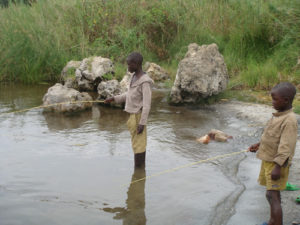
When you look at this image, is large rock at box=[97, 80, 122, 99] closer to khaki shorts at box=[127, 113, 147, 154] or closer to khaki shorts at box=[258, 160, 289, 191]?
khaki shorts at box=[127, 113, 147, 154]

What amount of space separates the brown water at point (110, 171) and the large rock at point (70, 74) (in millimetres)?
2302

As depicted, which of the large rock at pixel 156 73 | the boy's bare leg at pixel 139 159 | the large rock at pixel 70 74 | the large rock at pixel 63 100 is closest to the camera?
the boy's bare leg at pixel 139 159

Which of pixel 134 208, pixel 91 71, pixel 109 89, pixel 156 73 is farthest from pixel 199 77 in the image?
pixel 134 208

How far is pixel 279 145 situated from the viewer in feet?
8.87

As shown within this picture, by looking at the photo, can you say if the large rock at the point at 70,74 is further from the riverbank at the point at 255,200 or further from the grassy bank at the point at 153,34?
the riverbank at the point at 255,200

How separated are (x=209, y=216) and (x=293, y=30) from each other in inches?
247

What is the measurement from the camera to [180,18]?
36.4 ft

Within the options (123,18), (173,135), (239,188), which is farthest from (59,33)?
(239,188)

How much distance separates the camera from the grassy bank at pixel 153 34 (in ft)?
27.6

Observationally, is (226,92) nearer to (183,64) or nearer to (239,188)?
(183,64)

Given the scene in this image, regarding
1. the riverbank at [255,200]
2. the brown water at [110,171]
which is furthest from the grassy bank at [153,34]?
the riverbank at [255,200]

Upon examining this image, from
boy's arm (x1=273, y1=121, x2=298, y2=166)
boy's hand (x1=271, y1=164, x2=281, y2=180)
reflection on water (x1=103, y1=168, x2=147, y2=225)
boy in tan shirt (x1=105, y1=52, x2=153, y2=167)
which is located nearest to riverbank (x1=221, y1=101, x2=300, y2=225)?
boy's hand (x1=271, y1=164, x2=281, y2=180)

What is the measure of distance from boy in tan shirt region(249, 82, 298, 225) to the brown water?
530mm

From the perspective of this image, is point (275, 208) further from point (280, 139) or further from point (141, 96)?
point (141, 96)
